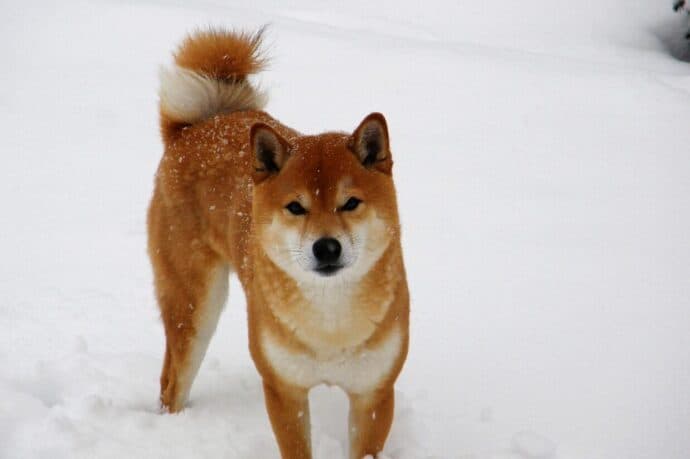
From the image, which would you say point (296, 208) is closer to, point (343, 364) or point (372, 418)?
point (343, 364)

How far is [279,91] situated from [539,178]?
3.01m

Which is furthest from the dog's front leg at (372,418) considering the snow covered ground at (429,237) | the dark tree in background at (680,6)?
the dark tree in background at (680,6)

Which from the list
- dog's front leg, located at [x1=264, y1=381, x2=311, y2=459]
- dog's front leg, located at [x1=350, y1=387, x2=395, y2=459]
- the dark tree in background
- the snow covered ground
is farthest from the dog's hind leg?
the dark tree in background

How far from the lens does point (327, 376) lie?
91.7 inches

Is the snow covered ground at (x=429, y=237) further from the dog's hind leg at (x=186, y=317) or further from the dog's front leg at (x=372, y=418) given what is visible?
the dog's front leg at (x=372, y=418)

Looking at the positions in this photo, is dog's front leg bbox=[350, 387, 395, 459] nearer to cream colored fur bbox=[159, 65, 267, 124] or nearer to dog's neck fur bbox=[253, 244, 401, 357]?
dog's neck fur bbox=[253, 244, 401, 357]

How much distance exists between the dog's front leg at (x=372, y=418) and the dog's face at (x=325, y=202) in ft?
1.51

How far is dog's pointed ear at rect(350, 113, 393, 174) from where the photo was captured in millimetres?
2283

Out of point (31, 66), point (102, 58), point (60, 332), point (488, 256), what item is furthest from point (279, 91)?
point (60, 332)

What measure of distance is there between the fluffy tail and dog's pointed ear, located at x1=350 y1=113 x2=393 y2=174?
122 centimetres

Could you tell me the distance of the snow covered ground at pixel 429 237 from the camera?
9.38ft

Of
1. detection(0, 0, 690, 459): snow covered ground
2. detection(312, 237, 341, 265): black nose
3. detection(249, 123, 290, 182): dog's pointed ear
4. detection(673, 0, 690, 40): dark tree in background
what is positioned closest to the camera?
detection(312, 237, 341, 265): black nose

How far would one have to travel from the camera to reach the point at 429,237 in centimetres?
451

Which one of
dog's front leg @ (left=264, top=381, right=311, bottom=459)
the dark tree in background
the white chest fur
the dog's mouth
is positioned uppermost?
the dark tree in background
